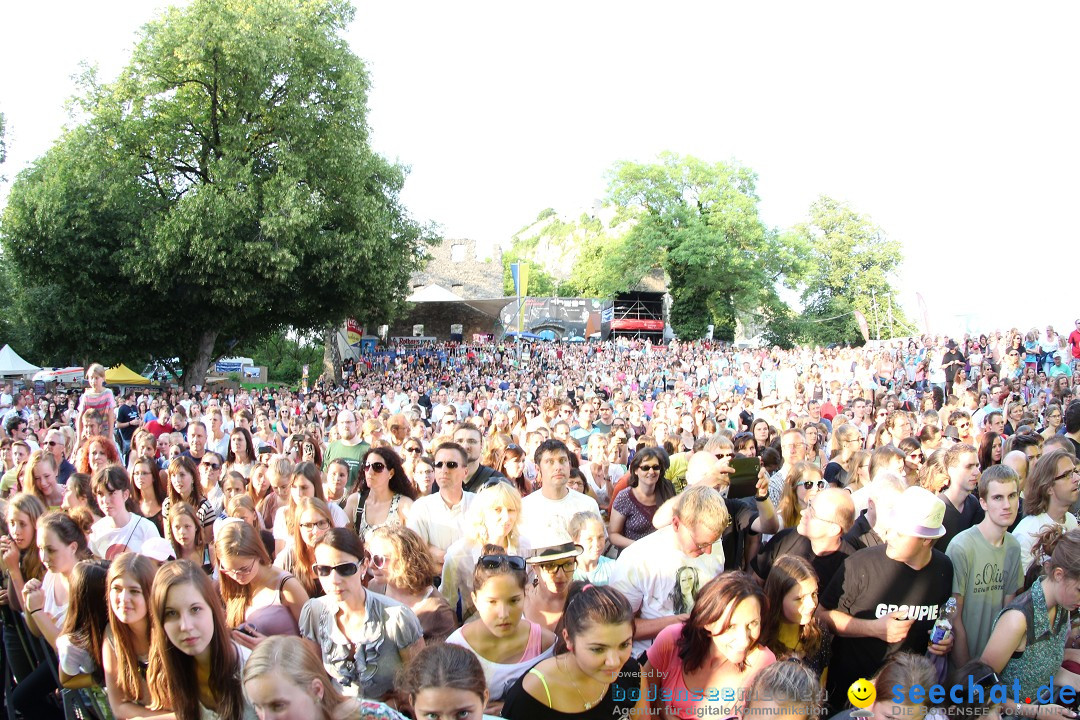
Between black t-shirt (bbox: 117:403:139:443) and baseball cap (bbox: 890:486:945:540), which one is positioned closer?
baseball cap (bbox: 890:486:945:540)

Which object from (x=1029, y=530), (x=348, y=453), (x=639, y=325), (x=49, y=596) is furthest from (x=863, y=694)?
(x=639, y=325)

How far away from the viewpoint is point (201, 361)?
2394 cm

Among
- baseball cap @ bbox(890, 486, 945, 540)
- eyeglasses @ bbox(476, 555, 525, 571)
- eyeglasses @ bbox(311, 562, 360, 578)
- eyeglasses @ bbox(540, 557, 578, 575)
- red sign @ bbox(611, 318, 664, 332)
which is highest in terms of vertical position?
red sign @ bbox(611, 318, 664, 332)

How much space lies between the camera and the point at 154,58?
20719 millimetres

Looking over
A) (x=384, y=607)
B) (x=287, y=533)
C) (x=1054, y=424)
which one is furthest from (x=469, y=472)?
(x=1054, y=424)

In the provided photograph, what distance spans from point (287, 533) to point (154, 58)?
20893 mm

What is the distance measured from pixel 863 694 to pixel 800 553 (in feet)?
2.75

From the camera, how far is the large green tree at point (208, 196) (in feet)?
66.8

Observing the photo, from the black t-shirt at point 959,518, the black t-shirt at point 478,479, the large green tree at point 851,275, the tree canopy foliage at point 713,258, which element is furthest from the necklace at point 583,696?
the large green tree at point 851,275

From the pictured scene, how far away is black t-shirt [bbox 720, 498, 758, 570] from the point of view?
4.26m

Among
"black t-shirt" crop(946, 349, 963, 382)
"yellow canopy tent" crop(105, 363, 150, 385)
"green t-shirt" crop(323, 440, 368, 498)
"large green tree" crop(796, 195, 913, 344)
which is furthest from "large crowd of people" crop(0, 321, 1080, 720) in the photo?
"large green tree" crop(796, 195, 913, 344)

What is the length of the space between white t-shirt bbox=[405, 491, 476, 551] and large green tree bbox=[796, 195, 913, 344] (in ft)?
151

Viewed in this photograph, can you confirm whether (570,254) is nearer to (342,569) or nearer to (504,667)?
(342,569)

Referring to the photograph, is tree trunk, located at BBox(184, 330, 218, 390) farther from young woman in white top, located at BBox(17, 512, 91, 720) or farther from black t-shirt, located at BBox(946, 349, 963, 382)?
young woman in white top, located at BBox(17, 512, 91, 720)
